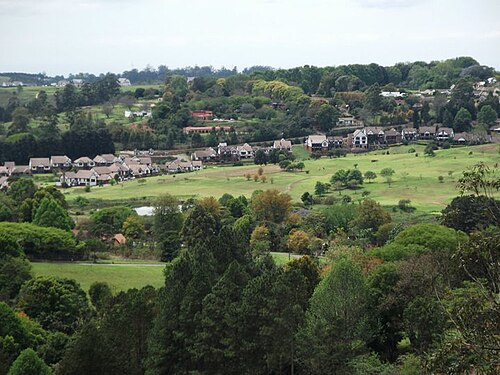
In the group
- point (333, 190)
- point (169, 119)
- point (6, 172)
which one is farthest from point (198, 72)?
point (333, 190)

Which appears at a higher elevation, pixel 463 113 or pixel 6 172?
pixel 463 113

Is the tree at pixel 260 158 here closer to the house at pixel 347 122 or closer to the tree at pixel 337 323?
the house at pixel 347 122

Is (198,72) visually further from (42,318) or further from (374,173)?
(42,318)

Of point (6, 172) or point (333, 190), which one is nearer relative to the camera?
point (333, 190)

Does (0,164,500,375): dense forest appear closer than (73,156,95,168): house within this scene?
Yes

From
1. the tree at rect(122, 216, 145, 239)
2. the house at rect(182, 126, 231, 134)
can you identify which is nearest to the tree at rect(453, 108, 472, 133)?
the house at rect(182, 126, 231, 134)

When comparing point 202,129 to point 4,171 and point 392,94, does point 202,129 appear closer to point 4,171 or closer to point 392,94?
point 4,171

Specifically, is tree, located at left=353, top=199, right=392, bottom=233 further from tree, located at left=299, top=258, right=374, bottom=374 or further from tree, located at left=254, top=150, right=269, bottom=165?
tree, located at left=254, top=150, right=269, bottom=165
